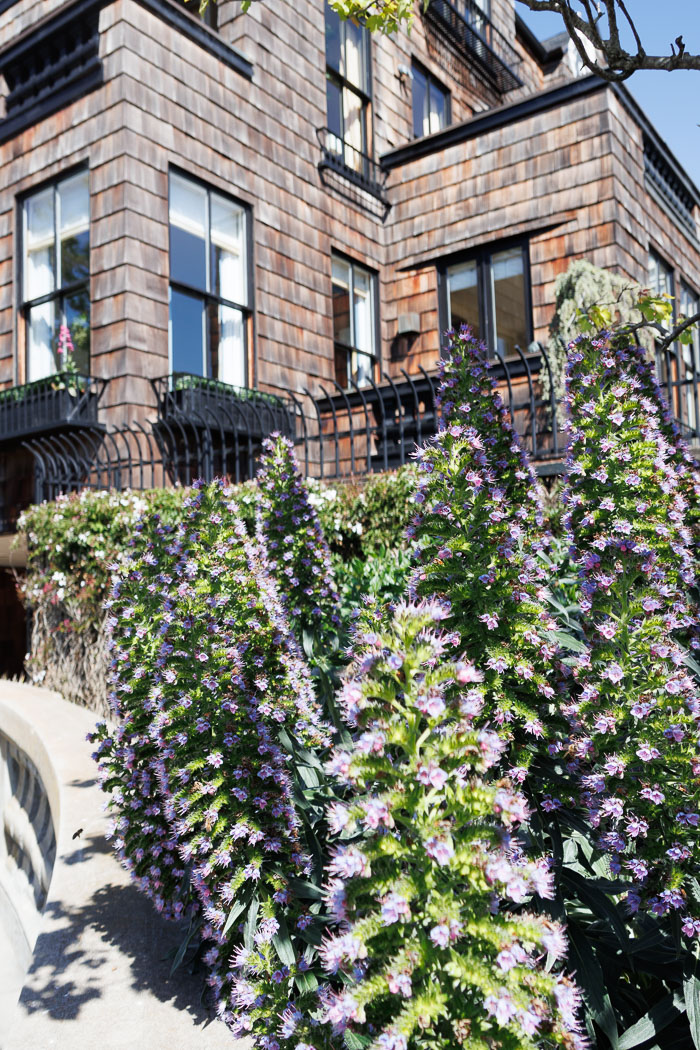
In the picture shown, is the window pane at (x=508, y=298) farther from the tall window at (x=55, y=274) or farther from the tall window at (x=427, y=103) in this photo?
the tall window at (x=55, y=274)

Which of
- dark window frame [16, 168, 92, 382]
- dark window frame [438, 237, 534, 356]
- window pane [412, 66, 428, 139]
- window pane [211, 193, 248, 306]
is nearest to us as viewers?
dark window frame [16, 168, 92, 382]

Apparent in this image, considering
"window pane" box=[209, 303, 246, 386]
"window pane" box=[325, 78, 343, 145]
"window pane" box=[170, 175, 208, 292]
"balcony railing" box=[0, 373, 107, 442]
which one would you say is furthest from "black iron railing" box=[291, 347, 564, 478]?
"window pane" box=[325, 78, 343, 145]

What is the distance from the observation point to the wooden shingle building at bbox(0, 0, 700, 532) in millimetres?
9055

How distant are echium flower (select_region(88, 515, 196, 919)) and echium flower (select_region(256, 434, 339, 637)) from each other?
18.0 inches

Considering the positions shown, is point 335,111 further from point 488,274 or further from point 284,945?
point 284,945

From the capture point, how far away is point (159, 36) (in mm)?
9406

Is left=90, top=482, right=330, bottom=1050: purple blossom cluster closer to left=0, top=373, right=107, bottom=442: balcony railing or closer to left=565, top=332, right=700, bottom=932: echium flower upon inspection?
left=565, top=332, right=700, bottom=932: echium flower

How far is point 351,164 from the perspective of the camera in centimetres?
1260

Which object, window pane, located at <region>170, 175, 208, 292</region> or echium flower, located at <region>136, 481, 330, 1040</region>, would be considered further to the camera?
window pane, located at <region>170, 175, 208, 292</region>

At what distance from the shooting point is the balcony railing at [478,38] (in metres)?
14.1

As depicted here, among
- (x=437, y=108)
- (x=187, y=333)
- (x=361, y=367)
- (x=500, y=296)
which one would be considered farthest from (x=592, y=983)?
(x=437, y=108)

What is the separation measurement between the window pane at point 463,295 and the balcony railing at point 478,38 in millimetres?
5217

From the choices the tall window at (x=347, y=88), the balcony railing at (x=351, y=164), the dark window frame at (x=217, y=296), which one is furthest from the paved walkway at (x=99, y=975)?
the tall window at (x=347, y=88)

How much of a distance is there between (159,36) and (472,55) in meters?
8.51
